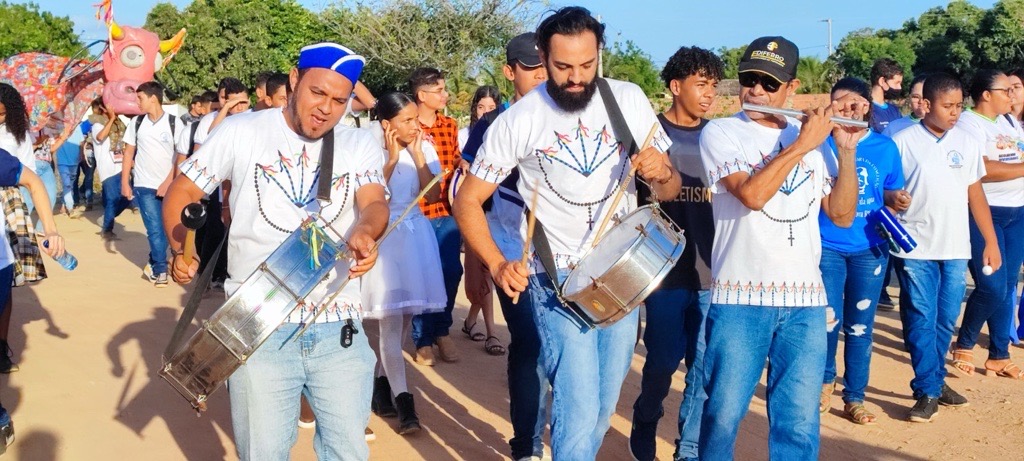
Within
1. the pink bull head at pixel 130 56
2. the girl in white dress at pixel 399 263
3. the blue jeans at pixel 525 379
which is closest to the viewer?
the blue jeans at pixel 525 379

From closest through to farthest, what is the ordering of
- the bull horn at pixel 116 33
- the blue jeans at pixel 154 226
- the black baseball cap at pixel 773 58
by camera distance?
the black baseball cap at pixel 773 58 → the blue jeans at pixel 154 226 → the bull horn at pixel 116 33

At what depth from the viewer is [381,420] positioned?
6488mm

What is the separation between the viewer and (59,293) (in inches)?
391

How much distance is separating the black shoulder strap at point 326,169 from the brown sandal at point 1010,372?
5.88m

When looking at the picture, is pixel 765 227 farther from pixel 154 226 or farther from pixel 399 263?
pixel 154 226

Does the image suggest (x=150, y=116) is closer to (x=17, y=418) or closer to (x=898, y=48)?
(x=17, y=418)

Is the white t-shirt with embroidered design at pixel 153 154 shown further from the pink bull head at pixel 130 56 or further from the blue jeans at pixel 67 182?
the blue jeans at pixel 67 182

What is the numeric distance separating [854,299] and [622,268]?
10.2 feet

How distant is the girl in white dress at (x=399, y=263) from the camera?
21.0 ft

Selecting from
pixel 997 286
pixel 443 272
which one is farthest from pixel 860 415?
pixel 443 272

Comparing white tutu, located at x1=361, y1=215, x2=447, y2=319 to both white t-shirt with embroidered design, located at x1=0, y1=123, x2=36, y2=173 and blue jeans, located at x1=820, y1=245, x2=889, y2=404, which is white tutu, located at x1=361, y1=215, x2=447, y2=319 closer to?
blue jeans, located at x1=820, y1=245, x2=889, y2=404

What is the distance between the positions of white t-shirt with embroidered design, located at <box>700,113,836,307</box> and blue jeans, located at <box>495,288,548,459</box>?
46.0 inches

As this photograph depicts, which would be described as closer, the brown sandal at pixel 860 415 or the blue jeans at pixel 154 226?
the brown sandal at pixel 860 415

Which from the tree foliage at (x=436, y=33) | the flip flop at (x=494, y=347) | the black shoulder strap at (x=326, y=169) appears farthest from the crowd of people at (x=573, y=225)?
the tree foliage at (x=436, y=33)
